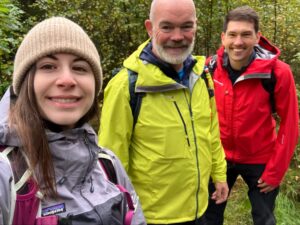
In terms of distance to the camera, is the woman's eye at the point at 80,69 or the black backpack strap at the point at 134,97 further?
the black backpack strap at the point at 134,97

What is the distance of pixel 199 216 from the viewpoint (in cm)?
304

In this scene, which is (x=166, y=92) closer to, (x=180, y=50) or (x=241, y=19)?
(x=180, y=50)

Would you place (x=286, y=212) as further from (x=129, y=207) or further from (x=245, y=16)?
(x=129, y=207)

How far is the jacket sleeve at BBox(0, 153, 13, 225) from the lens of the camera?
1.38 metres

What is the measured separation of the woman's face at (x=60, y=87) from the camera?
5.50 feet

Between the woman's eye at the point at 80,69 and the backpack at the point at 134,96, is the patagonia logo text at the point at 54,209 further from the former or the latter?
the backpack at the point at 134,96

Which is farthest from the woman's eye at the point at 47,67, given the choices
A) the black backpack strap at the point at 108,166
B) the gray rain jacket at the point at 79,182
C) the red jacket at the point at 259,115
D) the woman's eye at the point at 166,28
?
the red jacket at the point at 259,115

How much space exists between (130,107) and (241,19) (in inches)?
68.5

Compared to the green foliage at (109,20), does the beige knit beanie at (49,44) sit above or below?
above

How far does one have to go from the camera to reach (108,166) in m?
1.95

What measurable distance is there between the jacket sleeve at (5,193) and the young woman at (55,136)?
0.07 feet

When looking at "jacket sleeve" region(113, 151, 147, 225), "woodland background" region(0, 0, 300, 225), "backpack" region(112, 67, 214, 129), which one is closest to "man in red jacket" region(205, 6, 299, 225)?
"backpack" region(112, 67, 214, 129)

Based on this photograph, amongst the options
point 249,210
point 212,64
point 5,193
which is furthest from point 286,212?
point 5,193

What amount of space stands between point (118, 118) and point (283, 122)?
1835 mm
